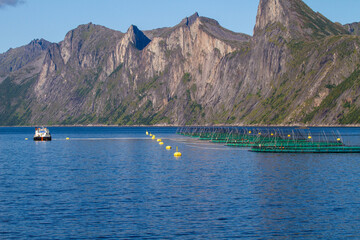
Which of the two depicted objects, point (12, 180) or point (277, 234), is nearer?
point (277, 234)

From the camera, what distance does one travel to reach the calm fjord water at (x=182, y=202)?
162 ft

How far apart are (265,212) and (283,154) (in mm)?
81478

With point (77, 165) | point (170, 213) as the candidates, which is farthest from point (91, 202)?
point (77, 165)

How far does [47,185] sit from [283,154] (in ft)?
245

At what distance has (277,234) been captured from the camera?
47.8m

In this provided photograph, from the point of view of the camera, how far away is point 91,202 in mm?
63938

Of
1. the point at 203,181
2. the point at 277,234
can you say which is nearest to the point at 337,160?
the point at 203,181

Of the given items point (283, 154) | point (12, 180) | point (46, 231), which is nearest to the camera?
point (46, 231)

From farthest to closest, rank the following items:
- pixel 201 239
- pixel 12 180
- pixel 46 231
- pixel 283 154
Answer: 1. pixel 283 154
2. pixel 12 180
3. pixel 46 231
4. pixel 201 239

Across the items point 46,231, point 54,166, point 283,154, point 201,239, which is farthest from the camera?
point 283,154

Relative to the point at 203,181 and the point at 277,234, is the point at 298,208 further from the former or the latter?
the point at 203,181

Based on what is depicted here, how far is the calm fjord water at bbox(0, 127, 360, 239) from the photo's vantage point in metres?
49.2

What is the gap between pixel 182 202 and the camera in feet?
206

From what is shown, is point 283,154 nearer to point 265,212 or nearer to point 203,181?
point 203,181
